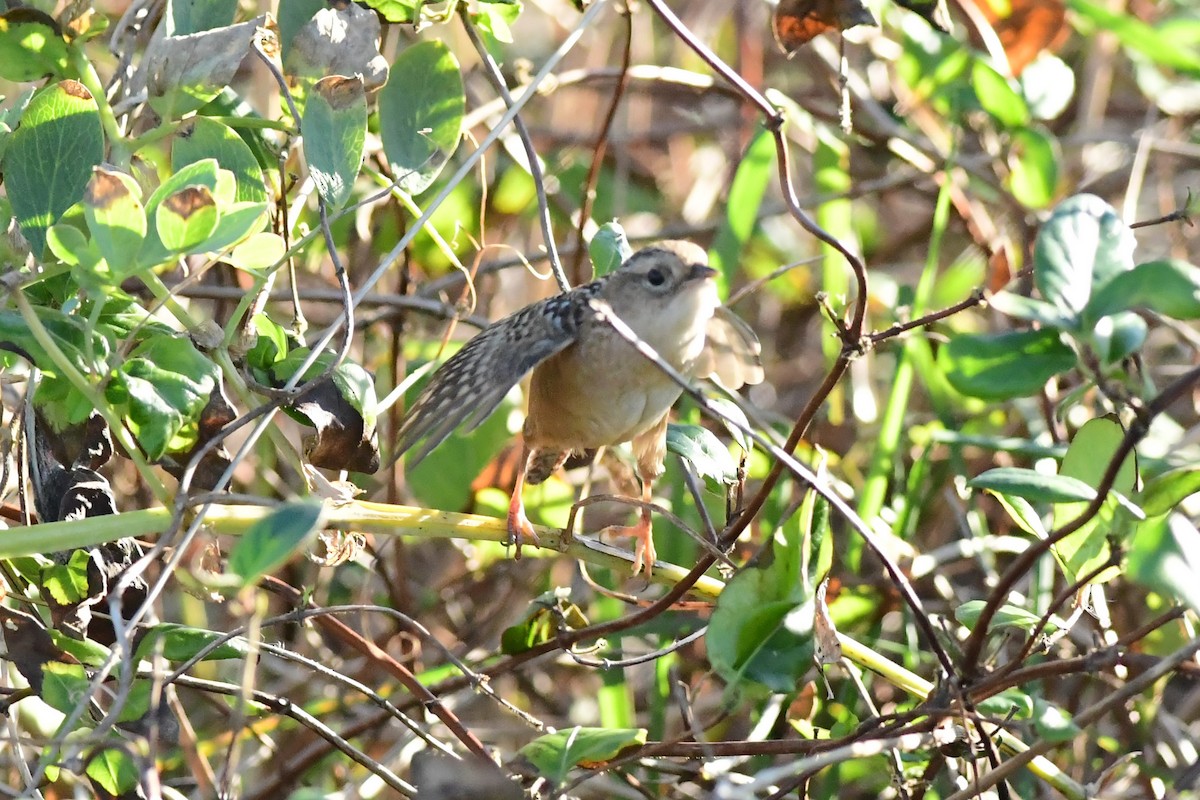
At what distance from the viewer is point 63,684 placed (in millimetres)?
1938

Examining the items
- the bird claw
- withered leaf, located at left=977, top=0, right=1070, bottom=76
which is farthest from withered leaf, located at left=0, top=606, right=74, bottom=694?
withered leaf, located at left=977, top=0, right=1070, bottom=76

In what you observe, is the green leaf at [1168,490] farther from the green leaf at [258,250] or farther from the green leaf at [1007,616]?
the green leaf at [258,250]

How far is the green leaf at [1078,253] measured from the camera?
139 cm

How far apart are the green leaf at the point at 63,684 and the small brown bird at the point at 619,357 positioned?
729 millimetres

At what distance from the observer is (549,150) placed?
4449mm

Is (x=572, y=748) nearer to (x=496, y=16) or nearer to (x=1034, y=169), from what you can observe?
(x=496, y=16)

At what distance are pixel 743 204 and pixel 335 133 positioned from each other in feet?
4.80

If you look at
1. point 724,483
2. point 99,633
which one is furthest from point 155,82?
point 724,483

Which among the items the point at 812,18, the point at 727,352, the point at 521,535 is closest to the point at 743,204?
the point at 727,352

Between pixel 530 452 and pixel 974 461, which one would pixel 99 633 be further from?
pixel 974 461

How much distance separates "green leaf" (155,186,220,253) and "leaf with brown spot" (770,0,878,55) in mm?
1191

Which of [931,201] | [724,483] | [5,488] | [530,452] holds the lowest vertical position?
[931,201]

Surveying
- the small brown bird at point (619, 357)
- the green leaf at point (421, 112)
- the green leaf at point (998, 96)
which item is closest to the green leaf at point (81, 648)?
the small brown bird at point (619, 357)

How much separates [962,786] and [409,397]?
150cm
